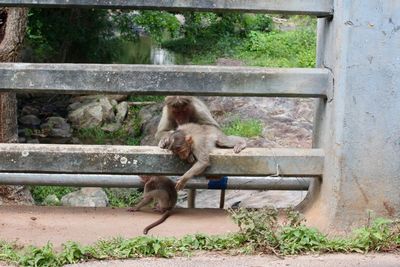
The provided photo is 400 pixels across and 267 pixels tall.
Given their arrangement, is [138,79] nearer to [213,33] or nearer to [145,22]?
[145,22]

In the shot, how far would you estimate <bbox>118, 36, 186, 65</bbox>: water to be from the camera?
2141 cm

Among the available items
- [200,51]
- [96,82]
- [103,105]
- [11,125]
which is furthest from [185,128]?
[200,51]

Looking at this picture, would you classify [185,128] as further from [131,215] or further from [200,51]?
[200,51]

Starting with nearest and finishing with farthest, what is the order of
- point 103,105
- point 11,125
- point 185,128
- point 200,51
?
point 185,128
point 11,125
point 103,105
point 200,51

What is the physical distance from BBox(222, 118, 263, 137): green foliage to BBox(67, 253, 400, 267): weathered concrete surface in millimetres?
10008

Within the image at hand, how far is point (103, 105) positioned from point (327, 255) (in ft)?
46.8

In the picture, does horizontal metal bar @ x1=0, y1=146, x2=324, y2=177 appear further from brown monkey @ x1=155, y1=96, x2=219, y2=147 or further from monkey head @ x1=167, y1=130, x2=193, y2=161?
brown monkey @ x1=155, y1=96, x2=219, y2=147

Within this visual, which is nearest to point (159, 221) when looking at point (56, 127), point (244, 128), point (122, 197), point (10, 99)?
point (10, 99)

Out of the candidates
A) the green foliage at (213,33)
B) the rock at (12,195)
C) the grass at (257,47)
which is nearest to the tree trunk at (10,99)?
the rock at (12,195)

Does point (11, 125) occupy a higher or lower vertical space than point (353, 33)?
lower

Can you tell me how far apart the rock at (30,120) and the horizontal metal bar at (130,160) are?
511 inches

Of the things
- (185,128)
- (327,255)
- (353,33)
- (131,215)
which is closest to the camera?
(327,255)

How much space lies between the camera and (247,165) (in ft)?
15.7

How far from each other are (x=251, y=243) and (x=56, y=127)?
45.3 ft
